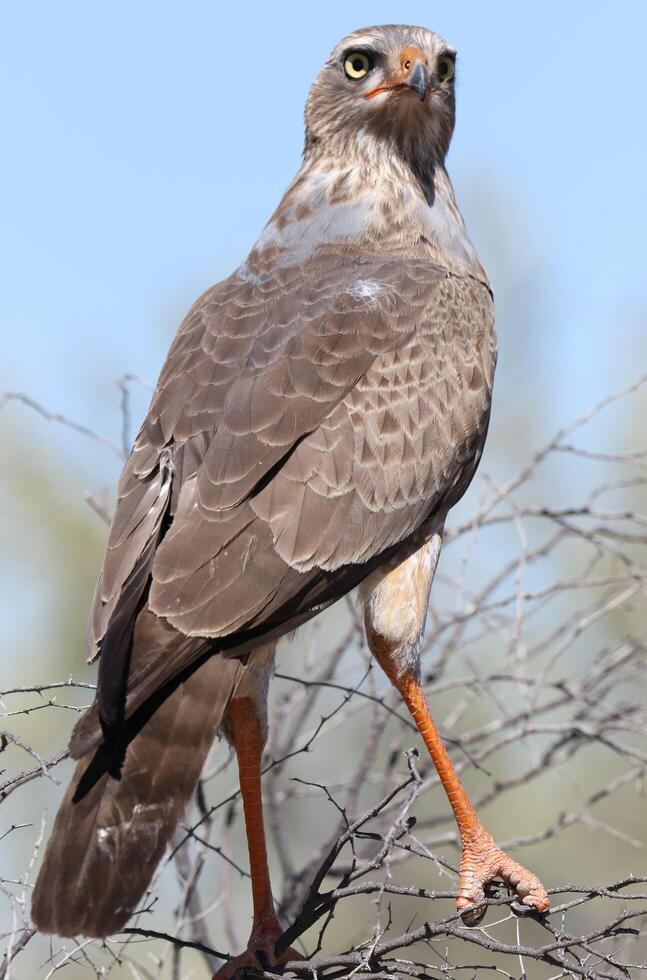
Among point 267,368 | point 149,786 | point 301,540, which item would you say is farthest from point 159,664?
point 267,368

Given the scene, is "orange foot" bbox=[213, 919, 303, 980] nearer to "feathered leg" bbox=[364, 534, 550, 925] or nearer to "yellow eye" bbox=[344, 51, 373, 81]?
"feathered leg" bbox=[364, 534, 550, 925]

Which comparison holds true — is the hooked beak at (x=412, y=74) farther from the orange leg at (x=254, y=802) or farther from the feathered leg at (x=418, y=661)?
the orange leg at (x=254, y=802)

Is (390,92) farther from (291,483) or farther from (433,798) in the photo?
(433,798)

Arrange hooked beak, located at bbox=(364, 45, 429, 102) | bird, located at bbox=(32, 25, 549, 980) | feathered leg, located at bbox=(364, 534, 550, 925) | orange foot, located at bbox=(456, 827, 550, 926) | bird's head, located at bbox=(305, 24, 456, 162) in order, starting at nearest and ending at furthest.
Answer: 1. bird, located at bbox=(32, 25, 549, 980)
2. orange foot, located at bbox=(456, 827, 550, 926)
3. feathered leg, located at bbox=(364, 534, 550, 925)
4. hooked beak, located at bbox=(364, 45, 429, 102)
5. bird's head, located at bbox=(305, 24, 456, 162)

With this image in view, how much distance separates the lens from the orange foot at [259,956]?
4.61 m

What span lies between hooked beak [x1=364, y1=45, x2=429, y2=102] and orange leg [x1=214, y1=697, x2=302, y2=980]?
262 cm

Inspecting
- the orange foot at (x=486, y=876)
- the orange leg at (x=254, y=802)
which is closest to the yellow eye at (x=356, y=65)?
the orange leg at (x=254, y=802)

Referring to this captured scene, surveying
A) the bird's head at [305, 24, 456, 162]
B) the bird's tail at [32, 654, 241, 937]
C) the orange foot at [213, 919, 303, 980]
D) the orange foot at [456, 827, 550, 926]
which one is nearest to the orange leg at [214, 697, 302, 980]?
the orange foot at [213, 919, 303, 980]

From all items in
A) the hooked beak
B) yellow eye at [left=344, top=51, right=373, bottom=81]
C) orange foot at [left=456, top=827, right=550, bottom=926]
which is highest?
yellow eye at [left=344, top=51, right=373, bottom=81]

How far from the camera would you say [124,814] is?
13.1 feet

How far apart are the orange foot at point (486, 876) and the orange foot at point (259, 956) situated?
2.09 ft

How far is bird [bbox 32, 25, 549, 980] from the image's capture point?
407 cm

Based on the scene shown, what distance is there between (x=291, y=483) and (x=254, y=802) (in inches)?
49.9

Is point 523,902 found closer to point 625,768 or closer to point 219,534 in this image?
point 219,534
